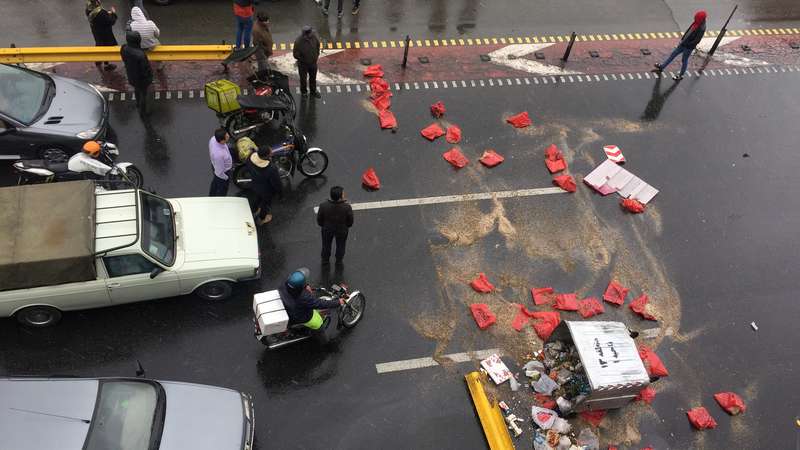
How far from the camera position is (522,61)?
48.5 feet

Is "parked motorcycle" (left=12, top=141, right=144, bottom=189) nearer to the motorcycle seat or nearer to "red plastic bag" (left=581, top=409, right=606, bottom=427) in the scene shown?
the motorcycle seat

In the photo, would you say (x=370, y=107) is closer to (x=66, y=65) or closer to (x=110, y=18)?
(x=110, y=18)

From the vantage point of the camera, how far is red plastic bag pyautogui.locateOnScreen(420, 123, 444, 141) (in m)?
12.5

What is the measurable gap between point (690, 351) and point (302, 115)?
914cm

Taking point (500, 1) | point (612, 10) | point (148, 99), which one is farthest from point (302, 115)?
point (612, 10)

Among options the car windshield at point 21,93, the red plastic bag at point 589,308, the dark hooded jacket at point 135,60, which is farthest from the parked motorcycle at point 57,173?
the red plastic bag at point 589,308

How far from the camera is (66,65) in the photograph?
1292 centimetres

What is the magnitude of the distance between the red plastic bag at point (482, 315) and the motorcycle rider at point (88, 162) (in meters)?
6.78

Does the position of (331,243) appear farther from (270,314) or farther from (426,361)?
(426,361)

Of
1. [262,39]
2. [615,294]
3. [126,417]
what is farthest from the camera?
[262,39]

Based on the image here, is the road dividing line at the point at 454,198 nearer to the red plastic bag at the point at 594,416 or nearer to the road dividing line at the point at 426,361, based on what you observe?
the road dividing line at the point at 426,361

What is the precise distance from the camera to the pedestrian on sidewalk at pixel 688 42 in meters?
13.6

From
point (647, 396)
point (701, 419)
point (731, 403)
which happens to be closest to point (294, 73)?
point (647, 396)

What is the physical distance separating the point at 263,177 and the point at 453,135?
487 cm
